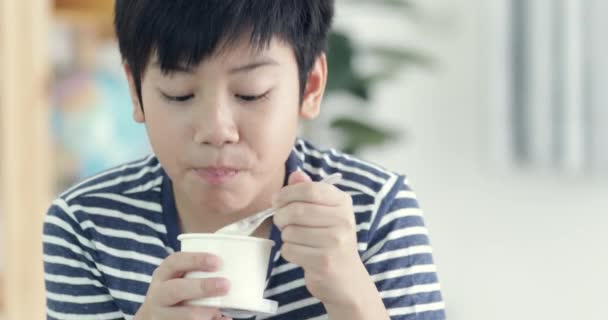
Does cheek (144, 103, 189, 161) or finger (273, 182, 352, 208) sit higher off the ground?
cheek (144, 103, 189, 161)

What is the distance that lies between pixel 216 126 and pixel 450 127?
190cm

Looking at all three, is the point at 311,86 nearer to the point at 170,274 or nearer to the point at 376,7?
the point at 170,274

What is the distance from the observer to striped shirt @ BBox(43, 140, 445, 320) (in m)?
1.14

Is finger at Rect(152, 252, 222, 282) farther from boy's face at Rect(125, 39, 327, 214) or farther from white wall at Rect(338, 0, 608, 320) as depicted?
white wall at Rect(338, 0, 608, 320)

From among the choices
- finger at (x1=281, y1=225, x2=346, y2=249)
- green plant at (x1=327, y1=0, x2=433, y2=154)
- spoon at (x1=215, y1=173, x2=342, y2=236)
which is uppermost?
green plant at (x1=327, y1=0, x2=433, y2=154)

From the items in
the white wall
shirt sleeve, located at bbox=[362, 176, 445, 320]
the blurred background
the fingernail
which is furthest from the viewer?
the white wall

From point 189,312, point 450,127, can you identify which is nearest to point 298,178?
point 189,312

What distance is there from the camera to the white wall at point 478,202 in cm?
257

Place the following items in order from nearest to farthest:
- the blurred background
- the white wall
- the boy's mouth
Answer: the boy's mouth → the blurred background → the white wall

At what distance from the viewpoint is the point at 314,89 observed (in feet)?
3.82

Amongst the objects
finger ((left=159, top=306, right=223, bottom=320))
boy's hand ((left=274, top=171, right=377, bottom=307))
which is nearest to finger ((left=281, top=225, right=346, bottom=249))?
boy's hand ((left=274, top=171, right=377, bottom=307))

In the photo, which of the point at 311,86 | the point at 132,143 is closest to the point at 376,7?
the point at 132,143

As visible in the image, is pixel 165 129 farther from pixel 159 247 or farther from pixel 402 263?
pixel 402 263

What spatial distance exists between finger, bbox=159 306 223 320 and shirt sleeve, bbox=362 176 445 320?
0.25 meters
